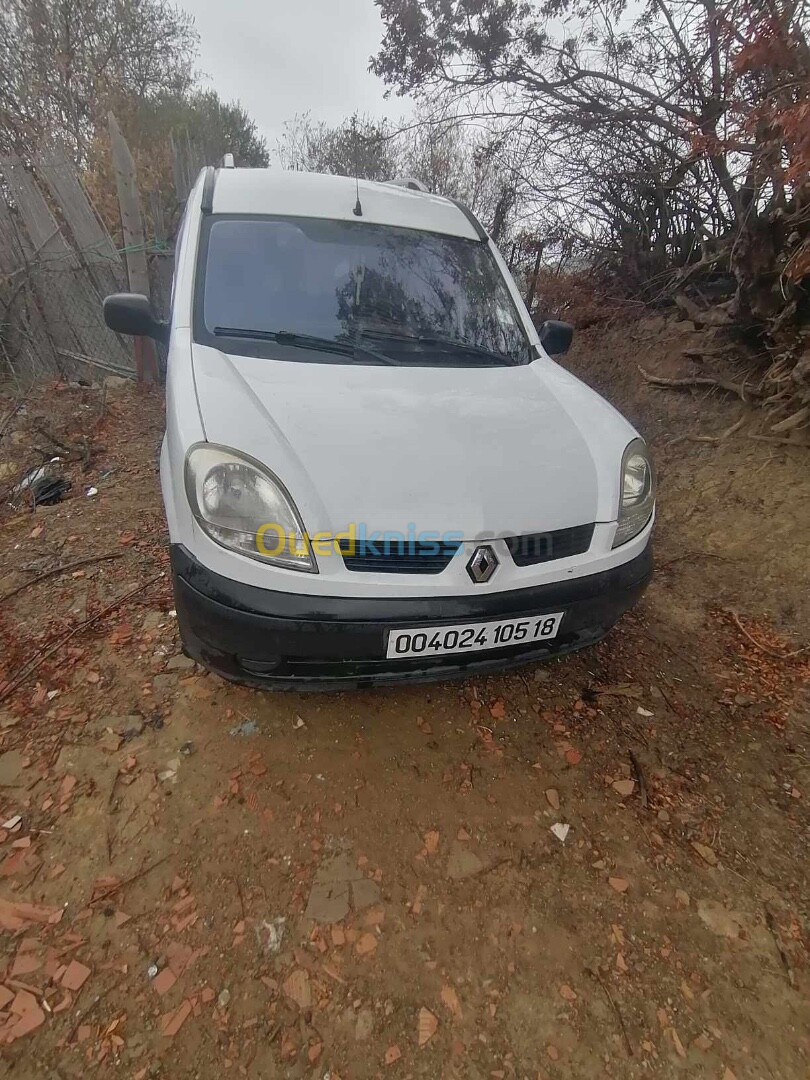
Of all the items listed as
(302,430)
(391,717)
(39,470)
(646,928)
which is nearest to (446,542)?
(302,430)

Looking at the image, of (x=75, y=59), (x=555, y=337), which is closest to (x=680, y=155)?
(x=555, y=337)

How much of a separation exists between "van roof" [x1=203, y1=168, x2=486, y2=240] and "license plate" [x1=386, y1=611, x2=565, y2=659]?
7.34 ft

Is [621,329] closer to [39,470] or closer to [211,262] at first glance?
[211,262]

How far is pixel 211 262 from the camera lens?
8.34 ft

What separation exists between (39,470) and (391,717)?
3.36 meters

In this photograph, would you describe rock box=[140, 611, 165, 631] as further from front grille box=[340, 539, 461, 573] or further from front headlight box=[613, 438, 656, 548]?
front headlight box=[613, 438, 656, 548]

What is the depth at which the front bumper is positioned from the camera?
168cm

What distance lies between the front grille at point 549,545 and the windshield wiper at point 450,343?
3.48 ft

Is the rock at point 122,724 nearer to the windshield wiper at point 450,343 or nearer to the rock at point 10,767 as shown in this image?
the rock at point 10,767

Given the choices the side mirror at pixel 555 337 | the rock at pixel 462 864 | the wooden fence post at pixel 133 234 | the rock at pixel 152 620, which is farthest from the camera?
the wooden fence post at pixel 133 234

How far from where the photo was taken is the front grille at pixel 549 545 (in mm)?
1838

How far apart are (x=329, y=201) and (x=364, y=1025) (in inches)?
131

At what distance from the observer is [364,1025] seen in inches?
55.1

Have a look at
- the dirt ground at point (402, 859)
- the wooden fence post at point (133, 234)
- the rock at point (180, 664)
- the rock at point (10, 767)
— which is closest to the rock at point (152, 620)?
the dirt ground at point (402, 859)
